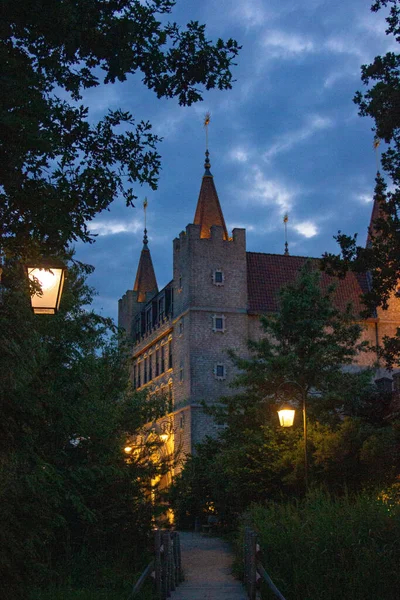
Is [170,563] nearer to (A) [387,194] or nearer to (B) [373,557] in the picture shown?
(B) [373,557]

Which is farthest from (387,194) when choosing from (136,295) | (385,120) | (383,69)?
(136,295)

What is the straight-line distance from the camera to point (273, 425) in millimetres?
28625

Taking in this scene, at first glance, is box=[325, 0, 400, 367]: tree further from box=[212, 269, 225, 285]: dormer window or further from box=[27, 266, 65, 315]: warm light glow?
box=[212, 269, 225, 285]: dormer window

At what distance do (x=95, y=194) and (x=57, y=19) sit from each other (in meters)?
1.93

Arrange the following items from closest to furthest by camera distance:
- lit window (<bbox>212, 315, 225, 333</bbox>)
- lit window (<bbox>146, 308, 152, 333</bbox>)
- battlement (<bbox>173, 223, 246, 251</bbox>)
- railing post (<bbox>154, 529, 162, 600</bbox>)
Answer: railing post (<bbox>154, 529, 162, 600</bbox>)
lit window (<bbox>212, 315, 225, 333</bbox>)
battlement (<bbox>173, 223, 246, 251</bbox>)
lit window (<bbox>146, 308, 152, 333</bbox>)

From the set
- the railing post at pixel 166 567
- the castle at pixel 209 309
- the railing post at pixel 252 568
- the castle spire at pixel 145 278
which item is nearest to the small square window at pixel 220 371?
the castle at pixel 209 309

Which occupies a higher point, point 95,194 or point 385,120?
point 385,120

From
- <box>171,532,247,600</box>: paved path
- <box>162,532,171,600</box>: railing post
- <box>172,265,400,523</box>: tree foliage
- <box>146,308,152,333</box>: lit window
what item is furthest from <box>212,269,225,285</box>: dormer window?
<box>162,532,171,600</box>: railing post

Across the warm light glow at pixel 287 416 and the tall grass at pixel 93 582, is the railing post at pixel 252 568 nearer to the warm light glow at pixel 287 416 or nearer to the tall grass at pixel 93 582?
the tall grass at pixel 93 582

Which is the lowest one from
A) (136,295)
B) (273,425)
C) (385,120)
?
(273,425)

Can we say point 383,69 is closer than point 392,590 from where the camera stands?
No

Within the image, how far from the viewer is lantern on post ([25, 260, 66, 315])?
7930mm

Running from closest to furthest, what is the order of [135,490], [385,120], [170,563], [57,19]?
[57,19]
[170,563]
[135,490]
[385,120]

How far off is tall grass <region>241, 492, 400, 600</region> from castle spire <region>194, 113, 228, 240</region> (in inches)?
1614
